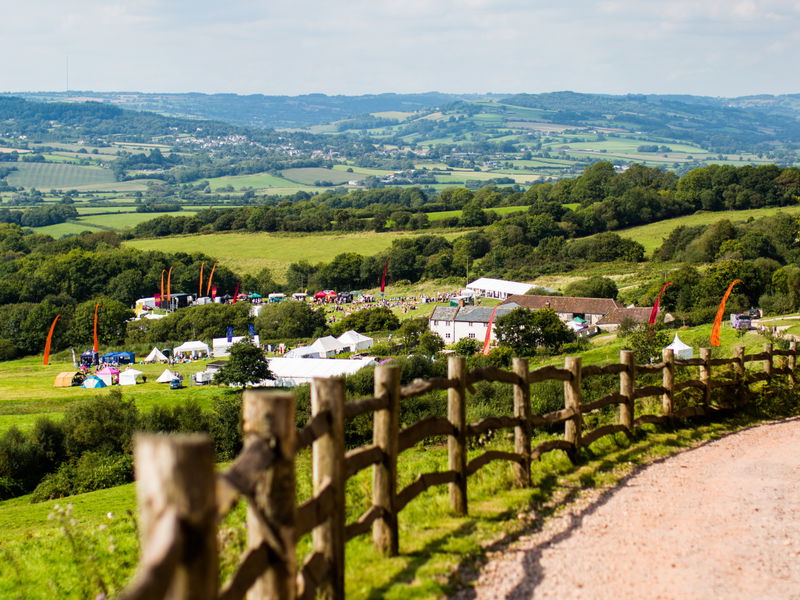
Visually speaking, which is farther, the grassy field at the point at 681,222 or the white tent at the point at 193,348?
the grassy field at the point at 681,222

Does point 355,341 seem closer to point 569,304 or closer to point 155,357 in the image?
point 155,357

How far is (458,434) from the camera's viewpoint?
756 centimetres

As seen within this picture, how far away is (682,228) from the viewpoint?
348ft

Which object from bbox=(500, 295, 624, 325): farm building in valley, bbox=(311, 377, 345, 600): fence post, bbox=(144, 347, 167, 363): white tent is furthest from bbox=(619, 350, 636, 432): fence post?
bbox=(144, 347, 167, 363): white tent

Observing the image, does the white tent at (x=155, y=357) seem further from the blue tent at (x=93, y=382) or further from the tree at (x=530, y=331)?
the tree at (x=530, y=331)

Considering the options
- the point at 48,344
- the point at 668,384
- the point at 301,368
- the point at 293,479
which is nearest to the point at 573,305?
the point at 301,368

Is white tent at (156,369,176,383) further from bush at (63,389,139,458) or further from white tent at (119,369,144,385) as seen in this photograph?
bush at (63,389,139,458)

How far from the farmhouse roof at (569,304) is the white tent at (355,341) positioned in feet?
47.4

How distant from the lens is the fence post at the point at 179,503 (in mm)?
3076

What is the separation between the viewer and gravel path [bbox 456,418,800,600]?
5887 mm

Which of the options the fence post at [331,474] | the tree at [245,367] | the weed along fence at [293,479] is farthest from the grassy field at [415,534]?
the tree at [245,367]

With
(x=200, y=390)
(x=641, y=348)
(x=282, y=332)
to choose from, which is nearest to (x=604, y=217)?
(x=282, y=332)

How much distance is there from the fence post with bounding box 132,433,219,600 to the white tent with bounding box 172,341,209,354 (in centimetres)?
7424

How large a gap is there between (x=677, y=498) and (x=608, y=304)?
7034 cm
